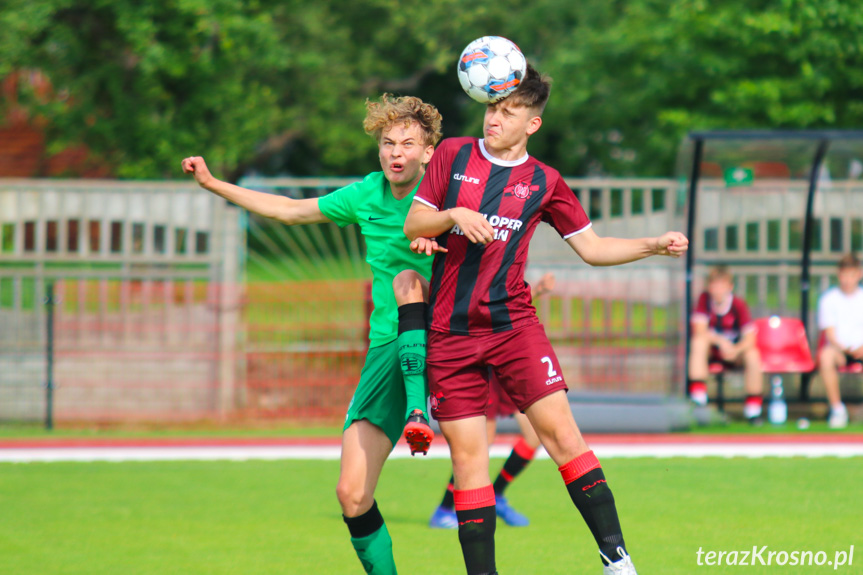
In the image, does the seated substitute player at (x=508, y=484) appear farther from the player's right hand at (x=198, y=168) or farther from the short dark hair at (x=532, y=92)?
the player's right hand at (x=198, y=168)

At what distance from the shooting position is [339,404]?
1102 centimetres

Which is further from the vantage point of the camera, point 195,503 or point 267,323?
point 267,323

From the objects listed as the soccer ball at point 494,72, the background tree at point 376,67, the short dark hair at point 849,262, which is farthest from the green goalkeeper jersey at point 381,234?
the background tree at point 376,67

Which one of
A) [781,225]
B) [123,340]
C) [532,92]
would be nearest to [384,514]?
[532,92]

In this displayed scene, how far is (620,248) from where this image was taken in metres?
4.31

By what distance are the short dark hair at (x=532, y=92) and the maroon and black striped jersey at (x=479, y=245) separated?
23 centimetres

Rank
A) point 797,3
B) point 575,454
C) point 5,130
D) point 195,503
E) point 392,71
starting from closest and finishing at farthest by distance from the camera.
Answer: point 575,454, point 195,503, point 797,3, point 5,130, point 392,71

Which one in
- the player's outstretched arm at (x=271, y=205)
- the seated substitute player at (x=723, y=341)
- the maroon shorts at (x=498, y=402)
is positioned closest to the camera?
the player's outstretched arm at (x=271, y=205)

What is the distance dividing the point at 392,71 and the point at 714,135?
62.4ft

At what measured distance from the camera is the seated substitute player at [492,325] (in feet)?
13.4

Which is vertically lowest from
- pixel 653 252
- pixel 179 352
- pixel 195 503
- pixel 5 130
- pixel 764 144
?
pixel 195 503

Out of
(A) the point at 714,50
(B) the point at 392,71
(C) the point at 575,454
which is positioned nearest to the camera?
(C) the point at 575,454

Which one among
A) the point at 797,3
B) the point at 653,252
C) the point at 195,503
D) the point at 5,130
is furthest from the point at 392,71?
the point at 653,252

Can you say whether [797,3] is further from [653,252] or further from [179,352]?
[653,252]
